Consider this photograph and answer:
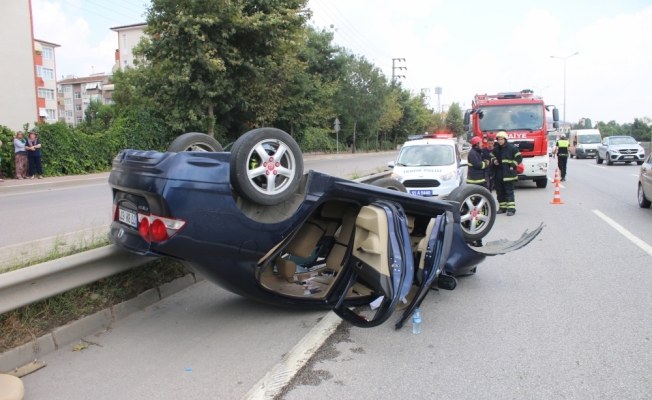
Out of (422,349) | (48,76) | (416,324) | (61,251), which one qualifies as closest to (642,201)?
(416,324)

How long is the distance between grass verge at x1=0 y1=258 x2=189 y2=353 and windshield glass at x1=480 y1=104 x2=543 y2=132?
41.4 feet

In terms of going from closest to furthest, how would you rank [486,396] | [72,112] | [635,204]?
1. [486,396]
2. [635,204]
3. [72,112]

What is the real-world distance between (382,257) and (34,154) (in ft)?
57.7

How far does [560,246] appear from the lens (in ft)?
24.6

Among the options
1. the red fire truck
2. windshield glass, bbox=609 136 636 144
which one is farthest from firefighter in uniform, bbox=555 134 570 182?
windshield glass, bbox=609 136 636 144

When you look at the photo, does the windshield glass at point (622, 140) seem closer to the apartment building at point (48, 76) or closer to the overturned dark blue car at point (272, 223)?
the overturned dark blue car at point (272, 223)

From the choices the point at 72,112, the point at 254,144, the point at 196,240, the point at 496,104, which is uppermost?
the point at 72,112

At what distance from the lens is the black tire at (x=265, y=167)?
147 inches

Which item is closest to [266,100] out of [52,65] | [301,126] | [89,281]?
[301,126]

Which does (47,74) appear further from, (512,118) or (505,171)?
(505,171)

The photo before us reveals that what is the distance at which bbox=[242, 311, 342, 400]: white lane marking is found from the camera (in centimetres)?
317

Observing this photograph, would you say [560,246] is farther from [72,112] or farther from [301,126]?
[72,112]

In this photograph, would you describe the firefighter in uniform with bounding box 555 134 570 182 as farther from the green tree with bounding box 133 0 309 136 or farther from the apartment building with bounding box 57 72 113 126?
the apartment building with bounding box 57 72 113 126

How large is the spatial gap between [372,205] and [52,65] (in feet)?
254
